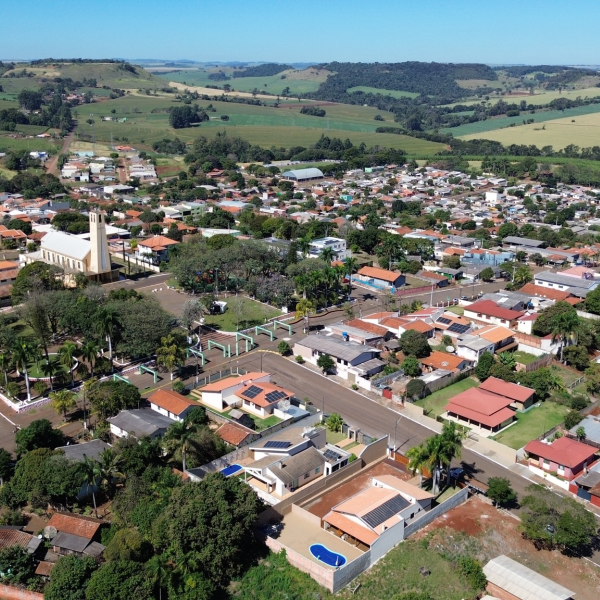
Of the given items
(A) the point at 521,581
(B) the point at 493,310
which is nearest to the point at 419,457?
(A) the point at 521,581

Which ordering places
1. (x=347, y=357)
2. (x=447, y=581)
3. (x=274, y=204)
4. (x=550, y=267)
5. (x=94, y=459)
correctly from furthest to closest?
(x=274, y=204), (x=550, y=267), (x=347, y=357), (x=94, y=459), (x=447, y=581)

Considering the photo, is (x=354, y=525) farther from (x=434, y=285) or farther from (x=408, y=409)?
(x=434, y=285)

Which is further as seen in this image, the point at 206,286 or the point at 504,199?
the point at 504,199

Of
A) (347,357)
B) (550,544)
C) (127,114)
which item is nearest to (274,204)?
(347,357)

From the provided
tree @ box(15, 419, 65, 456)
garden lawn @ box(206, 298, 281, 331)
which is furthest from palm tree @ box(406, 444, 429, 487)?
garden lawn @ box(206, 298, 281, 331)

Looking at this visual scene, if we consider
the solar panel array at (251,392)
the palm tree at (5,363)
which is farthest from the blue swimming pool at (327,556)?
the palm tree at (5,363)

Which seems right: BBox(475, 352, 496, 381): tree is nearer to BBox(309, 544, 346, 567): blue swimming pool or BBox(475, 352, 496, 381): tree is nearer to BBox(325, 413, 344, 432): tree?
BBox(325, 413, 344, 432): tree
